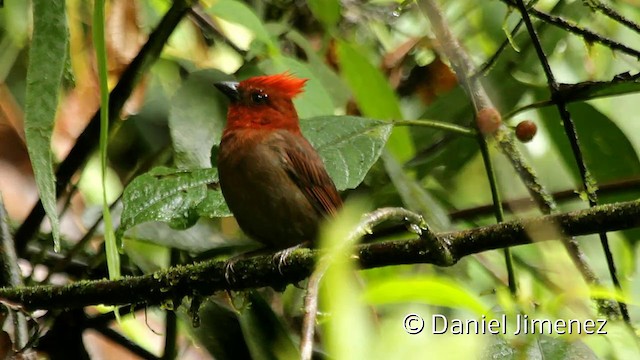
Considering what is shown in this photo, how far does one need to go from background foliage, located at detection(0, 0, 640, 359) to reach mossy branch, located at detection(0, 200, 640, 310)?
0.08m

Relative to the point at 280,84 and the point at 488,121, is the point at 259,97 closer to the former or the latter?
the point at 280,84

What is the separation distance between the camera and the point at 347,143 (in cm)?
222

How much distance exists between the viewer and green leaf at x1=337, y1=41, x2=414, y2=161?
2.58m

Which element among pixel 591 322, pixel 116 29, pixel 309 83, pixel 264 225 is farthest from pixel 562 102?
pixel 116 29

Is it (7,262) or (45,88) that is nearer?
(45,88)

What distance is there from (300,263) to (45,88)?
1.74 feet

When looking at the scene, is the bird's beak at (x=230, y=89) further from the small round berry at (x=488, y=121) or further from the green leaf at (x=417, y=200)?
the small round berry at (x=488, y=121)

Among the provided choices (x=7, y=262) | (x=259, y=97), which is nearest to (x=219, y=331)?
(x=7, y=262)

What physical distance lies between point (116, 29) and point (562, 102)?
1945 millimetres

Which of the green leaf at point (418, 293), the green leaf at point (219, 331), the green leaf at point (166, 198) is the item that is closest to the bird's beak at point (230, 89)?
the green leaf at point (166, 198)

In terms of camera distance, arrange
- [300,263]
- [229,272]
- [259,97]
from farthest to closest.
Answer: [259,97] < [229,272] < [300,263]

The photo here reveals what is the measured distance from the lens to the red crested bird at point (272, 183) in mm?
2564

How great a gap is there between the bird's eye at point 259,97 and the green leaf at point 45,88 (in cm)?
147

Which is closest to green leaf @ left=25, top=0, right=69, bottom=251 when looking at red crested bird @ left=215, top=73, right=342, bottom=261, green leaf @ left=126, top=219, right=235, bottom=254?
green leaf @ left=126, top=219, right=235, bottom=254
